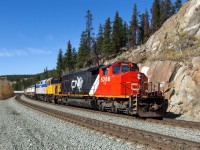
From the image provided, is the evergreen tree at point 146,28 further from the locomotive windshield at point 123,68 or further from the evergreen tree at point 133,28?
the locomotive windshield at point 123,68

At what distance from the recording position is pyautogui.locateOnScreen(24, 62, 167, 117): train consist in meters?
15.8

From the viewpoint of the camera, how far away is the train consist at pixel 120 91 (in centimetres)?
1582

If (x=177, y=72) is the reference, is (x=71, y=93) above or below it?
below

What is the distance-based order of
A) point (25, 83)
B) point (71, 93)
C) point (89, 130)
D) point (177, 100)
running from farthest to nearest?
point (25, 83) → point (71, 93) → point (177, 100) → point (89, 130)

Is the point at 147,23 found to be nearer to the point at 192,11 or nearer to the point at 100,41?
the point at 100,41

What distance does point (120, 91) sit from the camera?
1702 cm

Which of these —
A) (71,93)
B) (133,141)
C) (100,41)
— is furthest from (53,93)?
(100,41)

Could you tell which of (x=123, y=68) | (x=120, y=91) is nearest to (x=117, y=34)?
(x=123, y=68)

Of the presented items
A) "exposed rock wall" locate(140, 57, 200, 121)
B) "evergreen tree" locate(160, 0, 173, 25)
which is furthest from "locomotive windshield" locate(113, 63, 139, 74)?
"evergreen tree" locate(160, 0, 173, 25)

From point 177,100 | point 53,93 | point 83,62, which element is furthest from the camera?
point 83,62

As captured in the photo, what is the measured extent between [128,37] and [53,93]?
5549 centimetres

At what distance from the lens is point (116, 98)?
57.9ft

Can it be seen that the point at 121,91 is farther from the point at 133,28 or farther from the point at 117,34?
the point at 133,28

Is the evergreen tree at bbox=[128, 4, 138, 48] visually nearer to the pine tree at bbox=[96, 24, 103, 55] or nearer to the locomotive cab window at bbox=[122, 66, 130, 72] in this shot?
the pine tree at bbox=[96, 24, 103, 55]
